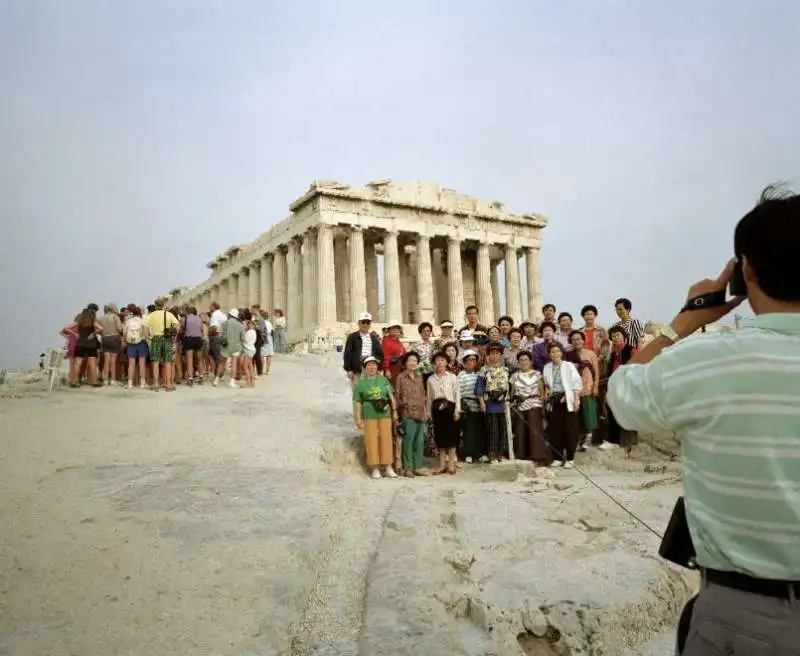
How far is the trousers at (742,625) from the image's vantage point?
5.59 feet

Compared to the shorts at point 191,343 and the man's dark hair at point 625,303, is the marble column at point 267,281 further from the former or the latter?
the man's dark hair at point 625,303

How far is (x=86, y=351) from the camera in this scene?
13.9 metres

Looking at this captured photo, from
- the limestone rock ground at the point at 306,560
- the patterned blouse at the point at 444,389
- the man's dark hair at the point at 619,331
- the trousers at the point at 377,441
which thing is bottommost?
Answer: the limestone rock ground at the point at 306,560

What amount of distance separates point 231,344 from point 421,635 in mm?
A: 11681

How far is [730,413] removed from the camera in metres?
1.81

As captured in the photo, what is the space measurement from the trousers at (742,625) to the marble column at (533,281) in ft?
124

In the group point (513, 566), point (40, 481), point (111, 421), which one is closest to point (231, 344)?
point (111, 421)

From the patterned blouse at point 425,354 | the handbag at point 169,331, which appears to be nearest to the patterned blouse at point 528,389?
the patterned blouse at point 425,354

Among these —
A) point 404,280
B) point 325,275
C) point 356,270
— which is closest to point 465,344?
point 325,275

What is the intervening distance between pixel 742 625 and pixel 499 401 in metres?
8.19

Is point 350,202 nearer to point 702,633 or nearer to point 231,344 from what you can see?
point 231,344

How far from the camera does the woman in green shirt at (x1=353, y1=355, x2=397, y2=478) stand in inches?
354

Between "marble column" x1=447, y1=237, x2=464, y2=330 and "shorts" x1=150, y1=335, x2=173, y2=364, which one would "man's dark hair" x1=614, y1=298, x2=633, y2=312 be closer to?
"shorts" x1=150, y1=335, x2=173, y2=364

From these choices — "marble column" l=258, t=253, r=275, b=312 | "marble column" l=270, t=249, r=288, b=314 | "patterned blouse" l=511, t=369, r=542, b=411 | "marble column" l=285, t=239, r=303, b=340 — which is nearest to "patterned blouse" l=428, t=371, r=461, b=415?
"patterned blouse" l=511, t=369, r=542, b=411
